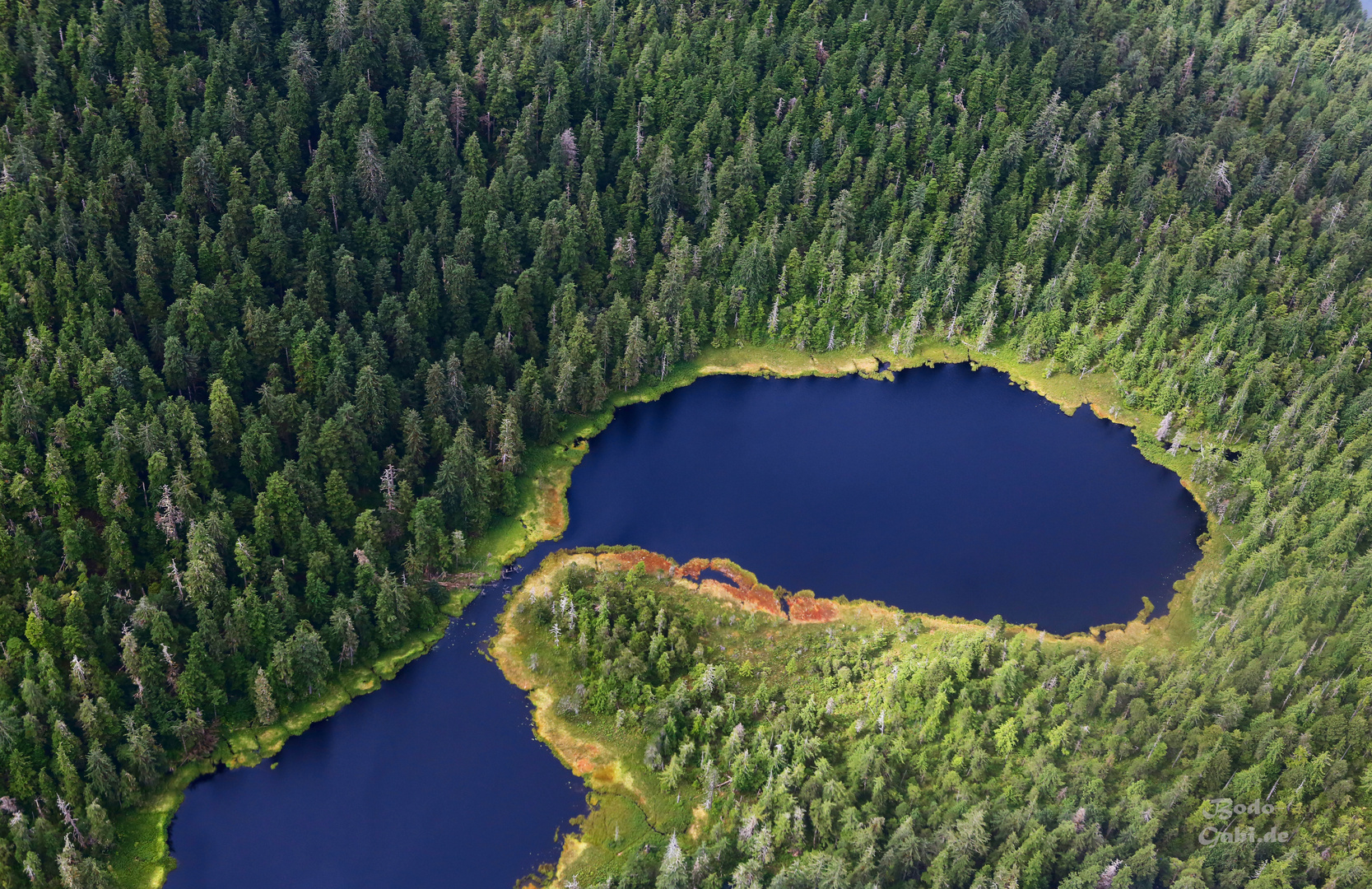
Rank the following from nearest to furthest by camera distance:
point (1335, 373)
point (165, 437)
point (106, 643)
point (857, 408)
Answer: point (106, 643), point (165, 437), point (1335, 373), point (857, 408)

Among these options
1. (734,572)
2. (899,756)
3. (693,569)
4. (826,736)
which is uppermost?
(899,756)

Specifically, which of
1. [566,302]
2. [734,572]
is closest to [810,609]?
[734,572]

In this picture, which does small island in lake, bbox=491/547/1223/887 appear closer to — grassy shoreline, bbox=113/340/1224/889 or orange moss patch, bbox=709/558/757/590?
orange moss patch, bbox=709/558/757/590

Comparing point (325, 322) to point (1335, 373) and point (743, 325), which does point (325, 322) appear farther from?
point (1335, 373)

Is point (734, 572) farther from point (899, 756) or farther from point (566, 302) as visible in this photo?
point (566, 302)

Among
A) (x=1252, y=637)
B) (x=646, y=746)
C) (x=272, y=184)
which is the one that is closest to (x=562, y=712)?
(x=646, y=746)

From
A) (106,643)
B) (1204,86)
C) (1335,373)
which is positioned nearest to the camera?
(106,643)

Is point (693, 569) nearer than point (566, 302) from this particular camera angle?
Yes
